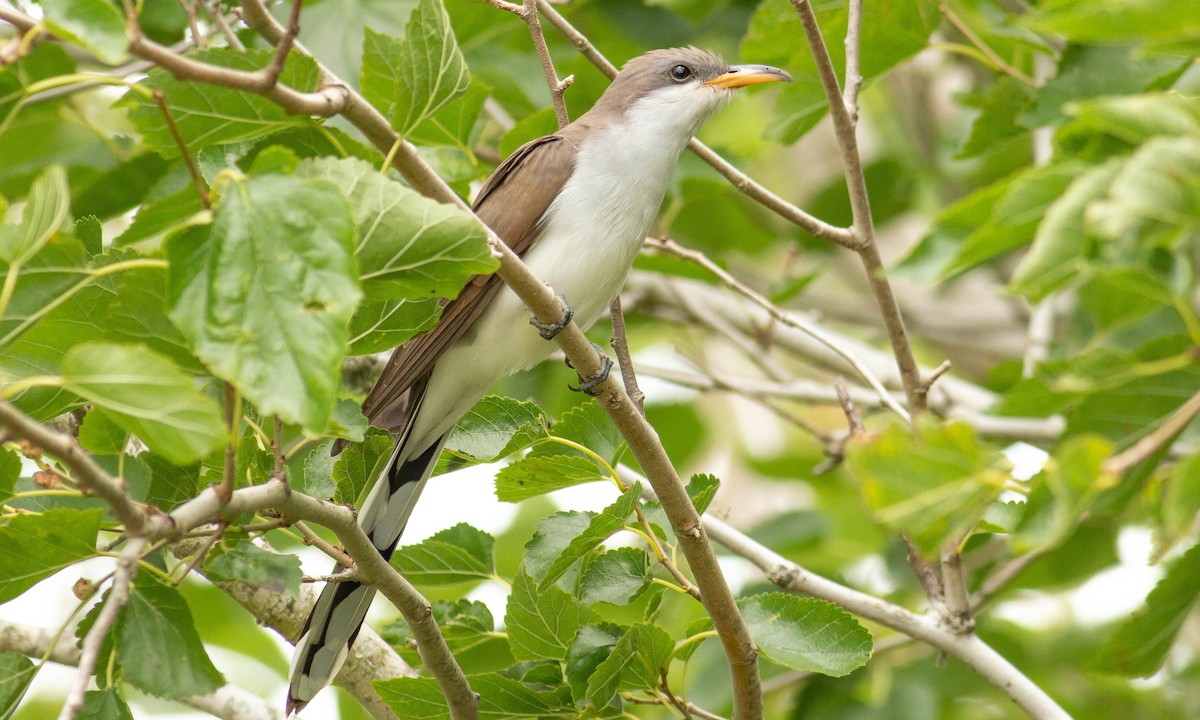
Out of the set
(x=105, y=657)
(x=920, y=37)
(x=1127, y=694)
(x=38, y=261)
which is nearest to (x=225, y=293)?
(x=38, y=261)

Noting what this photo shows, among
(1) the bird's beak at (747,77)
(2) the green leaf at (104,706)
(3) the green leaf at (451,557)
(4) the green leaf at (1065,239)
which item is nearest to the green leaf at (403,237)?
(4) the green leaf at (1065,239)

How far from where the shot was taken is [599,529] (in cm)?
285

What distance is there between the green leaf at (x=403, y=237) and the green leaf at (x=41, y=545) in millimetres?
723

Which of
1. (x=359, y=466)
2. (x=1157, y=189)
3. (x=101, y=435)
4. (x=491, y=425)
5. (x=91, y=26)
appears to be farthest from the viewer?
Answer: (x=491, y=425)

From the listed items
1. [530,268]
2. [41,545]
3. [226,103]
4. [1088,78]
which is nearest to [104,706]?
[41,545]

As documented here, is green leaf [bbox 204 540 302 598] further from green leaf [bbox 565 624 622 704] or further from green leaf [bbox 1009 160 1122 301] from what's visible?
green leaf [bbox 1009 160 1122 301]

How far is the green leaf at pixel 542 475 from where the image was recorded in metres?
3.00

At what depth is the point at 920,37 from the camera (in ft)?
Answer: 14.1

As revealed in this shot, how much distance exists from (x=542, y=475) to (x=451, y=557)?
67 centimetres

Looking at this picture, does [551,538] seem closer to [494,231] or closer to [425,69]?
[425,69]

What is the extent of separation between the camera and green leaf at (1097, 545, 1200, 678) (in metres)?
2.44

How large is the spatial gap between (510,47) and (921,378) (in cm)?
350

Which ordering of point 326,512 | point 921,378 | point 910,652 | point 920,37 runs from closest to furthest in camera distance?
point 326,512 → point 921,378 → point 920,37 → point 910,652

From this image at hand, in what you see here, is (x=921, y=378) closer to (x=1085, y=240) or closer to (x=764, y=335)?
(x=1085, y=240)
